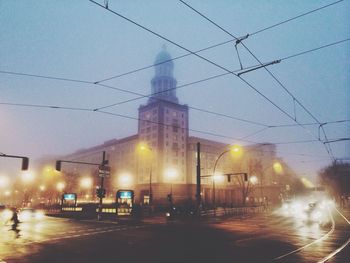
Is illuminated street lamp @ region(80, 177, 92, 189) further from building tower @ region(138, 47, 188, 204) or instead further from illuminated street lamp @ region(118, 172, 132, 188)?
building tower @ region(138, 47, 188, 204)

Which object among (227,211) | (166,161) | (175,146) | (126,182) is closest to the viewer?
(227,211)

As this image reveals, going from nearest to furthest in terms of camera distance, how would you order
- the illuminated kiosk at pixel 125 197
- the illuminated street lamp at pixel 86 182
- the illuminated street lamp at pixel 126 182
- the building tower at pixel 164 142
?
1. the illuminated kiosk at pixel 125 197
2. the illuminated street lamp at pixel 86 182
3. the building tower at pixel 164 142
4. the illuminated street lamp at pixel 126 182

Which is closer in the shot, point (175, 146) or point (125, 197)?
point (125, 197)

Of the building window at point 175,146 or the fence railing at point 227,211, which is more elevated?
the building window at point 175,146

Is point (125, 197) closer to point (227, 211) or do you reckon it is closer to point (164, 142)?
point (227, 211)

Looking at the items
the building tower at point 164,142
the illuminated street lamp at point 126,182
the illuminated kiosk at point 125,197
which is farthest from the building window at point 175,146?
the illuminated kiosk at point 125,197

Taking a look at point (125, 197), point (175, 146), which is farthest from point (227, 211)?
point (175, 146)

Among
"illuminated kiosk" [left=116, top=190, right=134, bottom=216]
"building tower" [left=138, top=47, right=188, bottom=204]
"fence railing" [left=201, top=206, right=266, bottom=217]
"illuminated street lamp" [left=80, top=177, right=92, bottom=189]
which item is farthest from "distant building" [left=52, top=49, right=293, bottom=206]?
"illuminated kiosk" [left=116, top=190, right=134, bottom=216]

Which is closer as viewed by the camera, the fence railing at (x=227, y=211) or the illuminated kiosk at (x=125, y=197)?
the illuminated kiosk at (x=125, y=197)

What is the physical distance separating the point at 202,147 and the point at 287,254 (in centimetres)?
8203

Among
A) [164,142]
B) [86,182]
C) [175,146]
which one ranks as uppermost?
[164,142]

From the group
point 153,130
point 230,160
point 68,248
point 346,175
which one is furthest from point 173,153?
point 68,248

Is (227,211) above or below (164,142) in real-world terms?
below

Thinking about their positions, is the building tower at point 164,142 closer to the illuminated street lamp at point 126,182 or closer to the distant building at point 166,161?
the distant building at point 166,161
